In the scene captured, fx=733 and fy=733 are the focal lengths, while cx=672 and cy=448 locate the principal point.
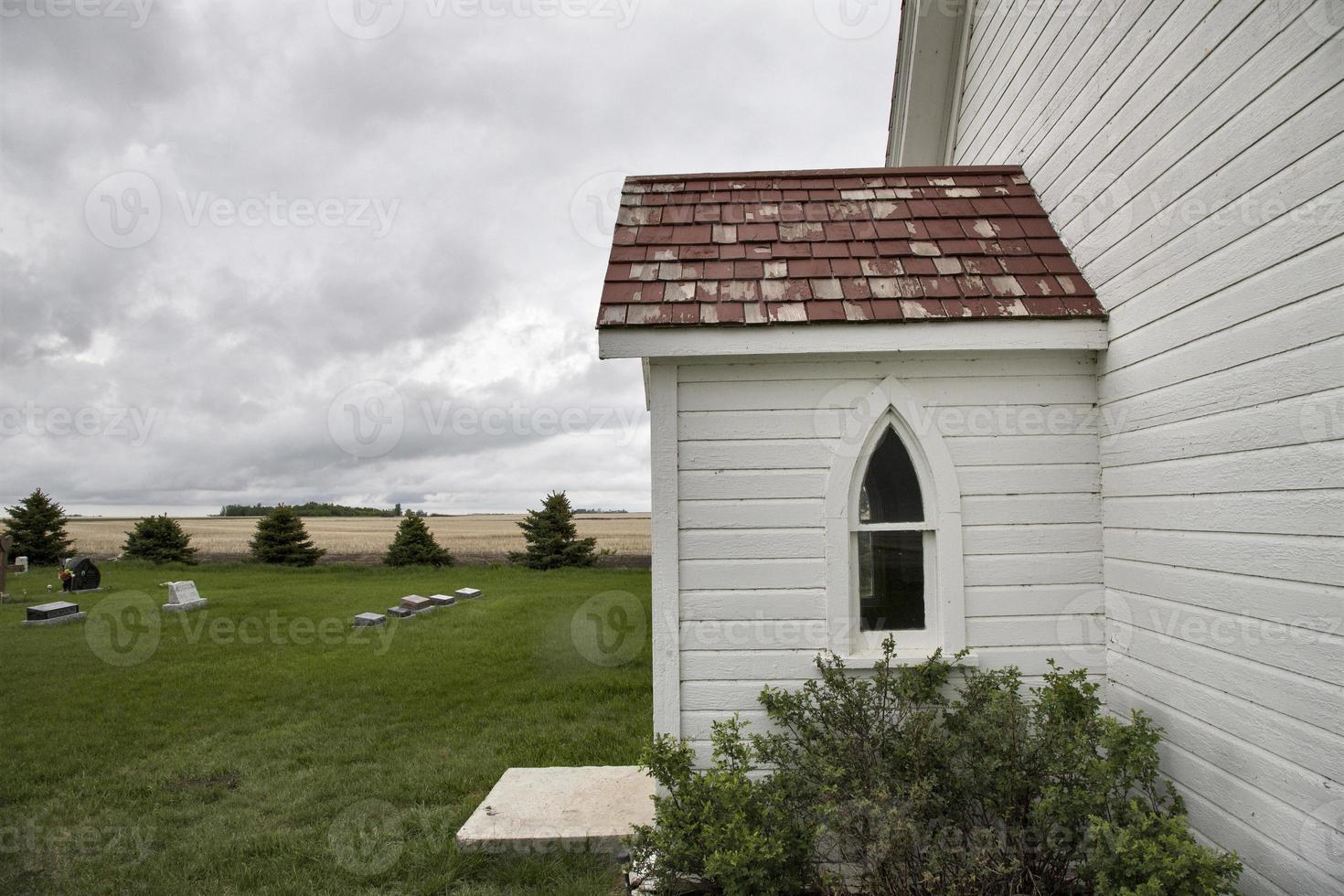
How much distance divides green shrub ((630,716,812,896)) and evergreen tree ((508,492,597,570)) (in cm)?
2274

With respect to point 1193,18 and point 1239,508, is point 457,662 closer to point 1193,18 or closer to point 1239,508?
point 1239,508

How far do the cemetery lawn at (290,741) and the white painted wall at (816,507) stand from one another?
6.06 ft

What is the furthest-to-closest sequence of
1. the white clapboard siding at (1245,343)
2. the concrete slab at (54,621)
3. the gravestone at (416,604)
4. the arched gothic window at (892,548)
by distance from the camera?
the gravestone at (416,604)
the concrete slab at (54,621)
the arched gothic window at (892,548)
the white clapboard siding at (1245,343)

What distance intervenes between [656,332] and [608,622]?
12.5 meters

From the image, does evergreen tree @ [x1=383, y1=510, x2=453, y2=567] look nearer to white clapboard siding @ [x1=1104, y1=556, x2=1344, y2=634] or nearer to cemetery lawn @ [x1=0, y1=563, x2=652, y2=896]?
cemetery lawn @ [x1=0, y1=563, x2=652, y2=896]

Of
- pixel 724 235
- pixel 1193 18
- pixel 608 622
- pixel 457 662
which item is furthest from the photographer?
pixel 608 622

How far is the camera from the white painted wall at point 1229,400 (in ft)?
10.5

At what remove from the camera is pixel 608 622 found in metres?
16.4

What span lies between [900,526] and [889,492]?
24cm

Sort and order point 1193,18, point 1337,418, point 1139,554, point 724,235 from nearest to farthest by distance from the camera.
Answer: point 1337,418, point 1193,18, point 1139,554, point 724,235

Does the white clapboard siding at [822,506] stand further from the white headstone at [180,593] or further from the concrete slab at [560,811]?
the white headstone at [180,593]

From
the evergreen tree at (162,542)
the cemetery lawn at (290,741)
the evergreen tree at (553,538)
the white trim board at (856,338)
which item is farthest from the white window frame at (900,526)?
the evergreen tree at (162,542)

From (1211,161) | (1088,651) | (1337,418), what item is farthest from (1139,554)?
(1211,161)

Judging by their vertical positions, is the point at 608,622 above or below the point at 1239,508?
below
